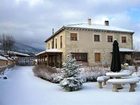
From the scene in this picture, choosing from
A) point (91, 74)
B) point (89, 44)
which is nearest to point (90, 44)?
point (89, 44)

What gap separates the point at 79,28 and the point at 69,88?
1799 centimetres

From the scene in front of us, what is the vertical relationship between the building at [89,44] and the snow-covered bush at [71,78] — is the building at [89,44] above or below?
above

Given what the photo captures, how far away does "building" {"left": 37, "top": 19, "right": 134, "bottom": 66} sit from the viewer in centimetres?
3216

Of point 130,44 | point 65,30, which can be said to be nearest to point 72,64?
point 65,30

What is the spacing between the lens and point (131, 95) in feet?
42.1

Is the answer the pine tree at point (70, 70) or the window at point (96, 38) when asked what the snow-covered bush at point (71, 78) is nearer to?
the pine tree at point (70, 70)

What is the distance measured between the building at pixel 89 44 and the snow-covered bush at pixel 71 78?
15848 mm

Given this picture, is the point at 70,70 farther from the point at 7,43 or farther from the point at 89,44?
the point at 7,43

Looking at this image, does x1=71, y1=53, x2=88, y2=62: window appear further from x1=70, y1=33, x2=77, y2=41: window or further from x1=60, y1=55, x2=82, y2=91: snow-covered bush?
x1=60, y1=55, x2=82, y2=91: snow-covered bush

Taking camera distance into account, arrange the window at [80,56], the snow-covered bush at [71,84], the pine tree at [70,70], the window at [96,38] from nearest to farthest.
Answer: the snow-covered bush at [71,84] → the pine tree at [70,70] → the window at [80,56] → the window at [96,38]

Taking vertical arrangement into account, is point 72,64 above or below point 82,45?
below

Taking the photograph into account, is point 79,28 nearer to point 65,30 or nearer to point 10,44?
point 65,30

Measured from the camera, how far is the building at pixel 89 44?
105 feet

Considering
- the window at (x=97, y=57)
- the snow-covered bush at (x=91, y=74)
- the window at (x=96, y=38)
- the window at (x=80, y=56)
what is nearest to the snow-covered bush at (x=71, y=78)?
the snow-covered bush at (x=91, y=74)
